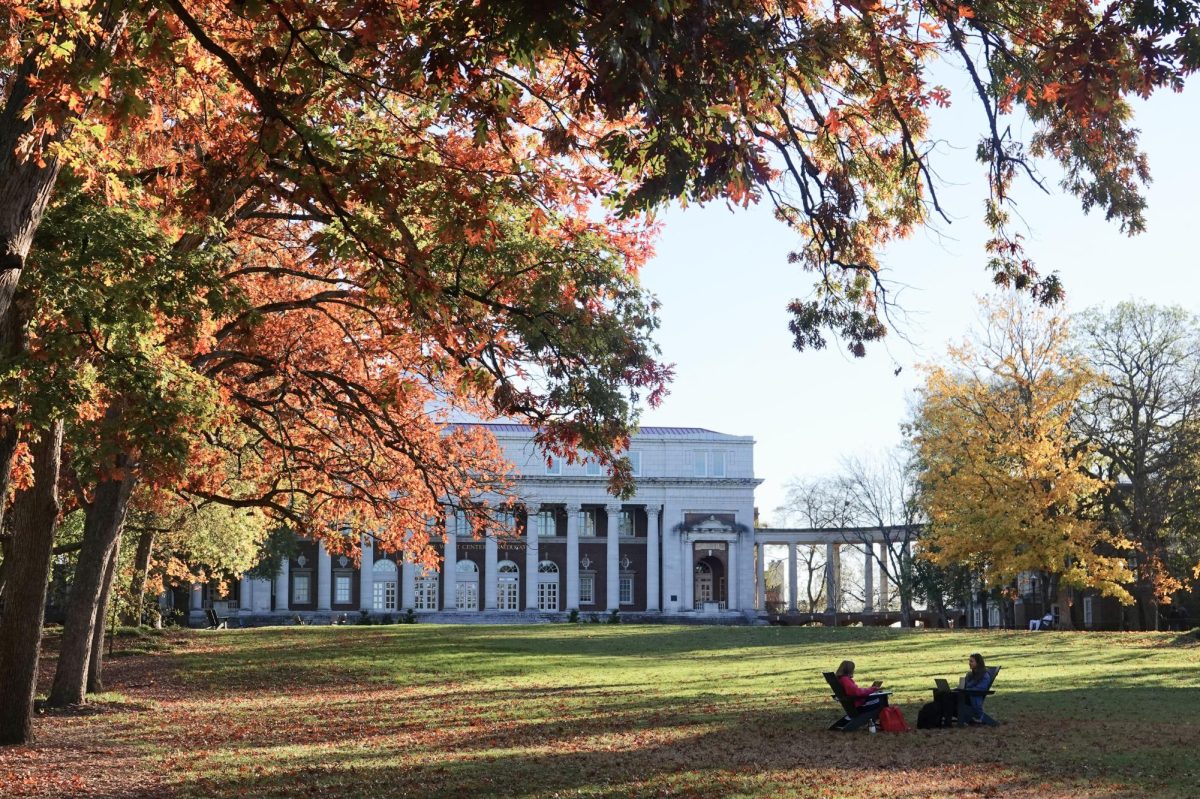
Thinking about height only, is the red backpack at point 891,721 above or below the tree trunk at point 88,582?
below

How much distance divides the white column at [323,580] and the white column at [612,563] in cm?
1930

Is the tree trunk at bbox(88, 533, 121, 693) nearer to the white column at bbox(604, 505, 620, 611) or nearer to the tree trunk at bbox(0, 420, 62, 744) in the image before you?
the tree trunk at bbox(0, 420, 62, 744)

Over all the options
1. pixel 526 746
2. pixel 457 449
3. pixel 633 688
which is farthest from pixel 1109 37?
pixel 633 688

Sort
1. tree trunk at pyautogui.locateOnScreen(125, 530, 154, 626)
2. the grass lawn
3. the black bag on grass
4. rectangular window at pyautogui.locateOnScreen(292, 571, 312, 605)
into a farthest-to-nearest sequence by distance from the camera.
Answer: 1. rectangular window at pyautogui.locateOnScreen(292, 571, 312, 605)
2. tree trunk at pyautogui.locateOnScreen(125, 530, 154, 626)
3. the black bag on grass
4. the grass lawn

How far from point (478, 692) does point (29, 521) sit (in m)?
11.4

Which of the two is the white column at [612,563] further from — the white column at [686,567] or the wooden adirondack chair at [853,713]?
the wooden adirondack chair at [853,713]

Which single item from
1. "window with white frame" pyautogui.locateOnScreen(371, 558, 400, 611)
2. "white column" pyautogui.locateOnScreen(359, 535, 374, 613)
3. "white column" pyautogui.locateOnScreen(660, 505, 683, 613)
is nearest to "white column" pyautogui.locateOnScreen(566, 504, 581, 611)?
"white column" pyautogui.locateOnScreen(660, 505, 683, 613)

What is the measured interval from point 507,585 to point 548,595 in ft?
9.99

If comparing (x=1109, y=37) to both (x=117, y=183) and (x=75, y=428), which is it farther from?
(x=75, y=428)

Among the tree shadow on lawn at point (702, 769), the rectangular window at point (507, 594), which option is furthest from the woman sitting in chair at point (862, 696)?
the rectangular window at point (507, 594)

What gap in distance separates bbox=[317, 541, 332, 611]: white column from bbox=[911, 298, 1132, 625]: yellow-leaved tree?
173 ft

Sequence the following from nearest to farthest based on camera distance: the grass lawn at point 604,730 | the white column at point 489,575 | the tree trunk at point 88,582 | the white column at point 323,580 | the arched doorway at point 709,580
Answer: the grass lawn at point 604,730 < the tree trunk at point 88,582 < the white column at point 323,580 < the white column at point 489,575 < the arched doorway at point 709,580

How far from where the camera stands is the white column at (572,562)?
87.5 metres

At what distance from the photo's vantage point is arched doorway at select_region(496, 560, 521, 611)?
87.7 metres
